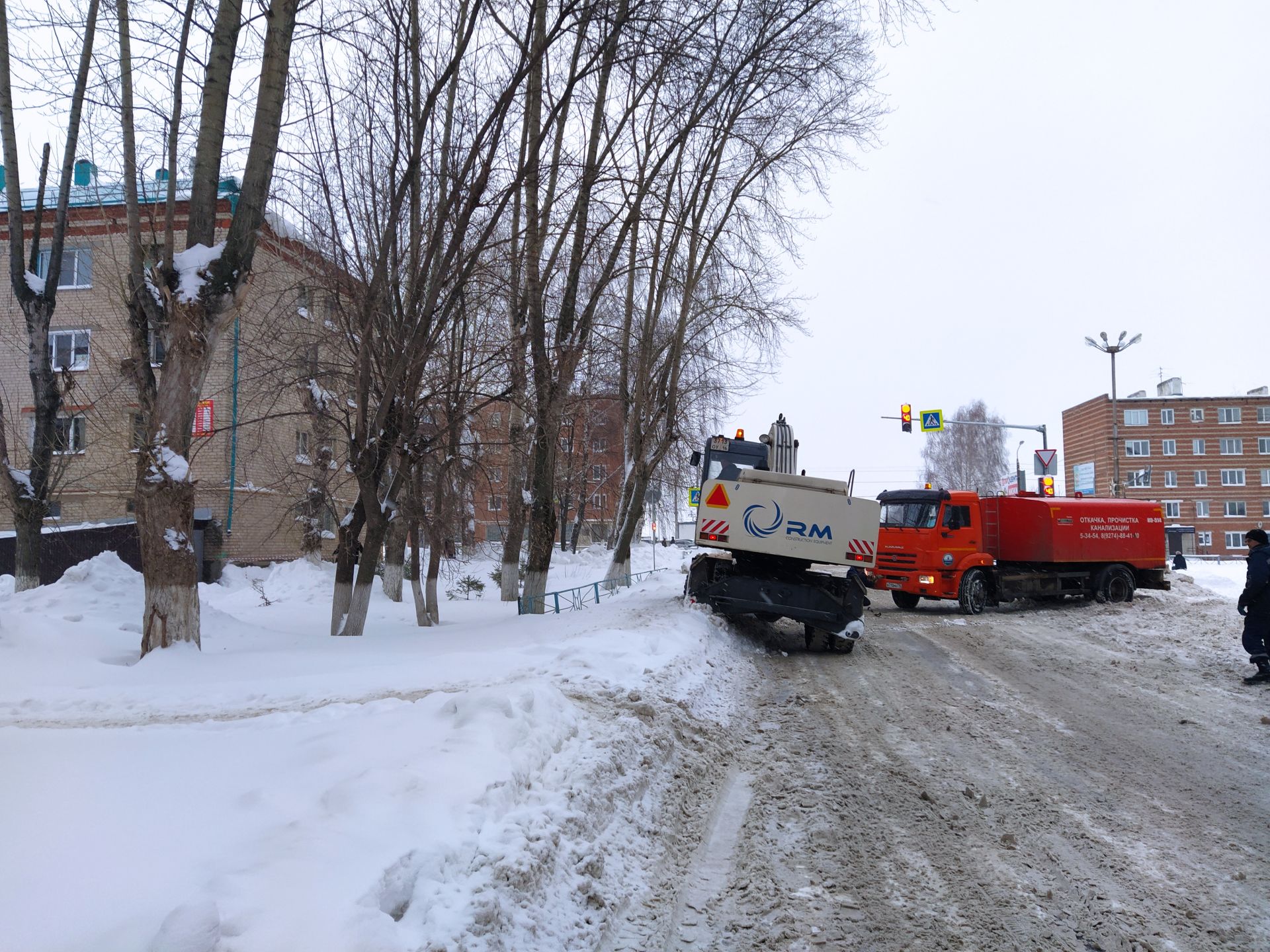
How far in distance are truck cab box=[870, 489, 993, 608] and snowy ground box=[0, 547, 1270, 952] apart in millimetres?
9070

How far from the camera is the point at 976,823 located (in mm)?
5434

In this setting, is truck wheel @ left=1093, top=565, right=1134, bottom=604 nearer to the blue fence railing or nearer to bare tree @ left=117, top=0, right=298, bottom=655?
the blue fence railing

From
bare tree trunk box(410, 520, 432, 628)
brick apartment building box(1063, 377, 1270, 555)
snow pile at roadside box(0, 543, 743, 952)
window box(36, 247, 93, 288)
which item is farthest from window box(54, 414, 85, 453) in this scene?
brick apartment building box(1063, 377, 1270, 555)

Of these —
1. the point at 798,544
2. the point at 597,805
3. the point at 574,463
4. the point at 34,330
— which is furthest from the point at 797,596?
the point at 574,463

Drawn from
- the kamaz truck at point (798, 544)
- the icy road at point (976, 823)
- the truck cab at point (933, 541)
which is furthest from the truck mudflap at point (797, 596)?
the truck cab at point (933, 541)

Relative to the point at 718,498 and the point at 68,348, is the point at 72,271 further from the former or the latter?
the point at 718,498

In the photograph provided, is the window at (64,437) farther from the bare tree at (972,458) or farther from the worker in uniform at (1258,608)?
the bare tree at (972,458)

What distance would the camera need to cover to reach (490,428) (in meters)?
16.9

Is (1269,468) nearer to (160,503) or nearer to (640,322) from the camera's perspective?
(640,322)

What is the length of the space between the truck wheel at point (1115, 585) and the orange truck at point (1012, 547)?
23 mm

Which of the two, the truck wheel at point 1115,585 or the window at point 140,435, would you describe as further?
the truck wheel at point 1115,585

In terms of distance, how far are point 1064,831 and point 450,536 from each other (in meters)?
14.5

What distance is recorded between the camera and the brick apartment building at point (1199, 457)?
64.1 metres

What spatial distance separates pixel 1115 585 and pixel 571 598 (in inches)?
→ 543
